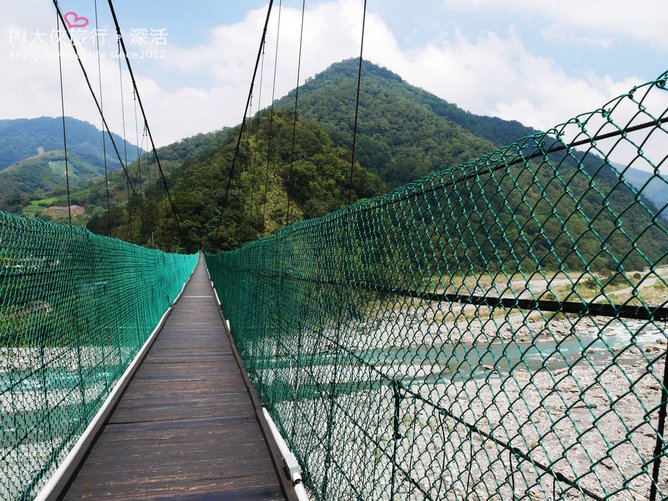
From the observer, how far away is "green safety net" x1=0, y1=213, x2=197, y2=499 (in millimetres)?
1975

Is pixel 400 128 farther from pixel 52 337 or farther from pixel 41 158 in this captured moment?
pixel 41 158

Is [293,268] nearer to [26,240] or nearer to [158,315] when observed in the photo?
[26,240]

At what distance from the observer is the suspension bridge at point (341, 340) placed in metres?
0.98

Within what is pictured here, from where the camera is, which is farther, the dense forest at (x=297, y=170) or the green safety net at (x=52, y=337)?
the dense forest at (x=297, y=170)

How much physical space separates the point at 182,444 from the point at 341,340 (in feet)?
5.66

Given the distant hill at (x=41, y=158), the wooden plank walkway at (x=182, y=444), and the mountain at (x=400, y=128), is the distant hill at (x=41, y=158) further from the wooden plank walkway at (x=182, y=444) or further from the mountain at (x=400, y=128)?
the wooden plank walkway at (x=182, y=444)

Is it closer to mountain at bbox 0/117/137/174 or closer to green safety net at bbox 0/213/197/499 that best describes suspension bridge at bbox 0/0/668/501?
green safety net at bbox 0/213/197/499

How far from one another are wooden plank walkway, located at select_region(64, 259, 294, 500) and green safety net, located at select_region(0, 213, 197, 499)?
0.25 metres

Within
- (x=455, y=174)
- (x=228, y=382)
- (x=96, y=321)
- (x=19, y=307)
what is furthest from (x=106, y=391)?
(x=455, y=174)

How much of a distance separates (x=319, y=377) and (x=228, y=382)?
2476 millimetres

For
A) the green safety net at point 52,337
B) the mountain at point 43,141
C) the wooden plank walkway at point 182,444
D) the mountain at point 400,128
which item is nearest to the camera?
the green safety net at point 52,337

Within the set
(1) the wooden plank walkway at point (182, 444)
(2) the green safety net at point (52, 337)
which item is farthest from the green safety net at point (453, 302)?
(2) the green safety net at point (52, 337)

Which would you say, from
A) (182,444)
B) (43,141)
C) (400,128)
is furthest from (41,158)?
(182,444)

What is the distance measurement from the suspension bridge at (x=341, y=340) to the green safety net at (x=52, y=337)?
0.02 m
